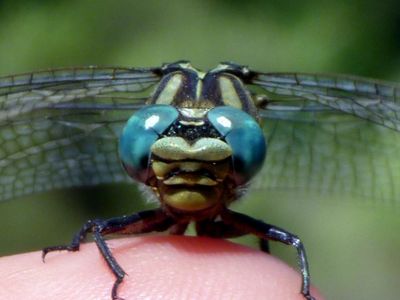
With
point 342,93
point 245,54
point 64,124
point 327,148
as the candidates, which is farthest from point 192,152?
point 245,54

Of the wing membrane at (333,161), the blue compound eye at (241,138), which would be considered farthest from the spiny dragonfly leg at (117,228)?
the wing membrane at (333,161)

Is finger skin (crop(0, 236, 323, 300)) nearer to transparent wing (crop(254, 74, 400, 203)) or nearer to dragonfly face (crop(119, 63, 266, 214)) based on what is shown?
dragonfly face (crop(119, 63, 266, 214))

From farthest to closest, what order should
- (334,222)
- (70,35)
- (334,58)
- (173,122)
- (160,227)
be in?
(70,35) → (334,58) → (334,222) → (160,227) → (173,122)

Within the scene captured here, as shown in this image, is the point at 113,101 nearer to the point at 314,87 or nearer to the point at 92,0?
the point at 314,87

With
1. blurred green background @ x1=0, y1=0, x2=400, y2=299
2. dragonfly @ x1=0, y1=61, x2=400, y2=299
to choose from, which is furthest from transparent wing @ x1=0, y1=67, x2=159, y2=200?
blurred green background @ x1=0, y1=0, x2=400, y2=299

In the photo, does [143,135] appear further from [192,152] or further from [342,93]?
[342,93]

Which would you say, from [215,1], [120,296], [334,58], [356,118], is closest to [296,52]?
[334,58]

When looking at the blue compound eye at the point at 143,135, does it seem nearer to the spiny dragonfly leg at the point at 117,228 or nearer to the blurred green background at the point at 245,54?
the spiny dragonfly leg at the point at 117,228
